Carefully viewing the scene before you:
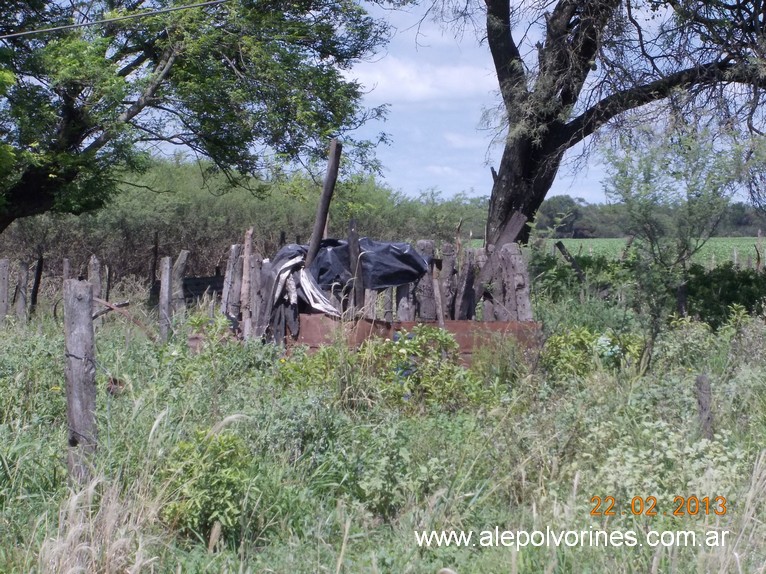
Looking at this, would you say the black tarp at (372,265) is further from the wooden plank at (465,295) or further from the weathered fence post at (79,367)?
the weathered fence post at (79,367)

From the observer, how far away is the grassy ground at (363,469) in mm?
3867

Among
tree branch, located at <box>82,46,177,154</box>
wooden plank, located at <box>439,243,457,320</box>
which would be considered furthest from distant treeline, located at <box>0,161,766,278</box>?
wooden plank, located at <box>439,243,457,320</box>

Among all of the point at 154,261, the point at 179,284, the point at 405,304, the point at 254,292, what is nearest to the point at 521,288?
the point at 405,304

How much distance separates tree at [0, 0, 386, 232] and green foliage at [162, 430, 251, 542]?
41.9 feet

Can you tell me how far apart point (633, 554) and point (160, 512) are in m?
2.26

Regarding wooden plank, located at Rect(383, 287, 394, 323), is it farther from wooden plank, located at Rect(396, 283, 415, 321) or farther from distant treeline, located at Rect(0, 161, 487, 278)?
distant treeline, located at Rect(0, 161, 487, 278)

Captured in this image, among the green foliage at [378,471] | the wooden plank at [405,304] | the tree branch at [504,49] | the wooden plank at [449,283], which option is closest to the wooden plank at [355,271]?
the wooden plank at [405,304]

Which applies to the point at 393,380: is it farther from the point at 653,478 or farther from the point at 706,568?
the point at 706,568

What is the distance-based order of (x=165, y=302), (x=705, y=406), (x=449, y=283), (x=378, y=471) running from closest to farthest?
(x=378, y=471) < (x=705, y=406) < (x=449, y=283) < (x=165, y=302)

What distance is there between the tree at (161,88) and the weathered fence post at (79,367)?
12.2 m
